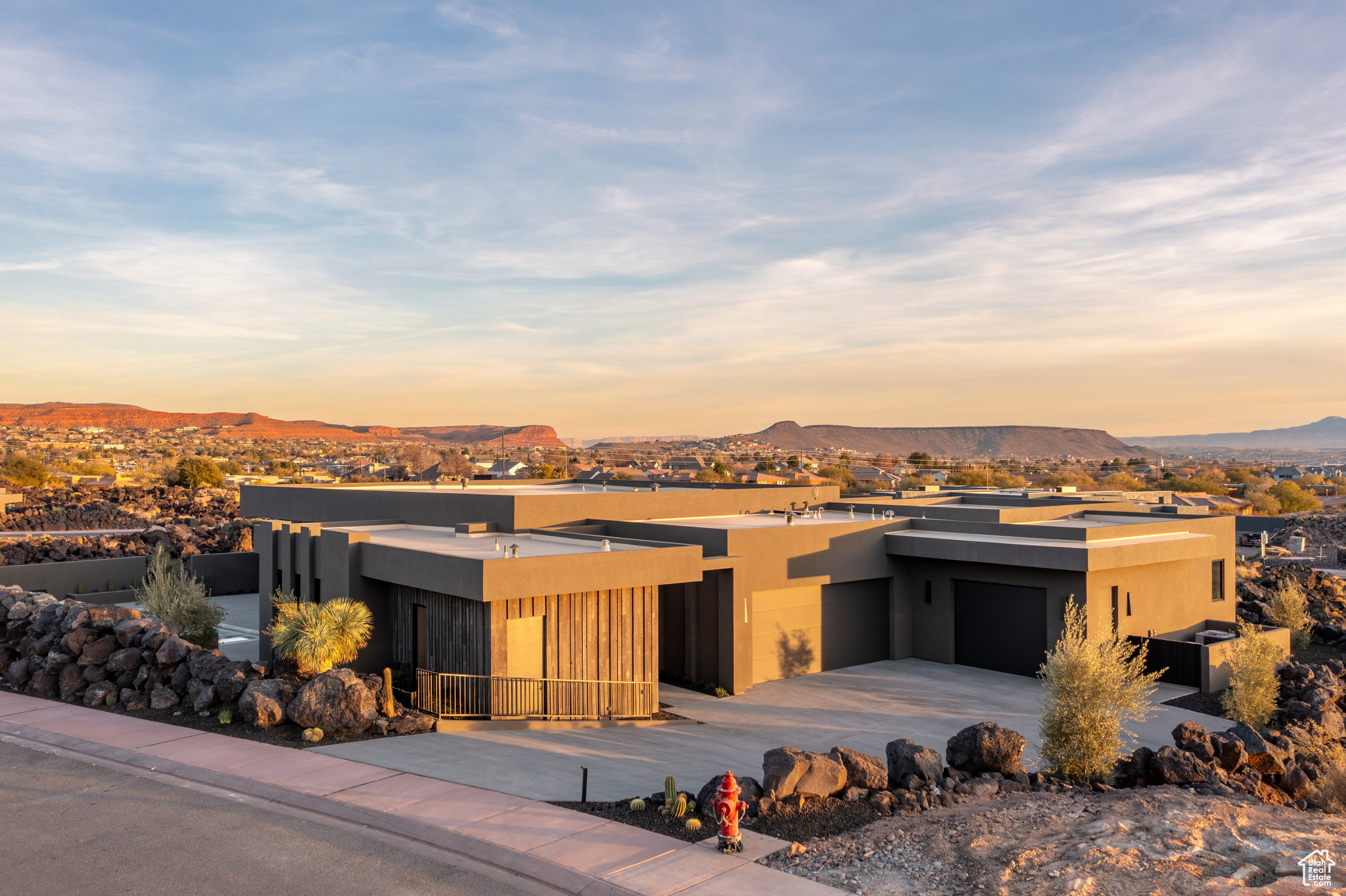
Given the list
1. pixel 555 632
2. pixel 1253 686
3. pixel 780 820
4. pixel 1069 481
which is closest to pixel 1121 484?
pixel 1069 481

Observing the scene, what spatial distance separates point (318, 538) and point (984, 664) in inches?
698

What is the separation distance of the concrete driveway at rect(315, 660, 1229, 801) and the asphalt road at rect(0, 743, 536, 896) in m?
2.22

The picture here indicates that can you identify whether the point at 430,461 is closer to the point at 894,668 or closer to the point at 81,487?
the point at 81,487

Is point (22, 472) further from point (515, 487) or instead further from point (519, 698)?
point (519, 698)

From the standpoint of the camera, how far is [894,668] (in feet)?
77.1

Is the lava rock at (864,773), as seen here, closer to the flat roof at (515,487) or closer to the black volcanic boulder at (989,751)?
the black volcanic boulder at (989,751)

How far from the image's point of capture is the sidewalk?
905cm

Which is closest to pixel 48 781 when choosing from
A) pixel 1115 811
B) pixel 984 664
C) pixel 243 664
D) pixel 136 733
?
pixel 136 733

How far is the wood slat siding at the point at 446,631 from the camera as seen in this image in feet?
54.3

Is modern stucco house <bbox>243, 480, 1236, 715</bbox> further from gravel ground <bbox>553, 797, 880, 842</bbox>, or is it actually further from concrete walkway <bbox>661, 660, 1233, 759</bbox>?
gravel ground <bbox>553, 797, 880, 842</bbox>

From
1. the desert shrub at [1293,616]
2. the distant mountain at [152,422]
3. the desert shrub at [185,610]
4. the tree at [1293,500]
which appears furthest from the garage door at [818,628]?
the distant mountain at [152,422]

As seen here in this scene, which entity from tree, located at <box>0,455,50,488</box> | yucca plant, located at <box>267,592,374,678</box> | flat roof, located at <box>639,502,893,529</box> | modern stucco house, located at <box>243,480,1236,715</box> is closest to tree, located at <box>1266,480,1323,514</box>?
modern stucco house, located at <box>243,480,1236,715</box>

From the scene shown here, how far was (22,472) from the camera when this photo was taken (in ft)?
244

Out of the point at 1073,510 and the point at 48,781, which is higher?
the point at 1073,510
